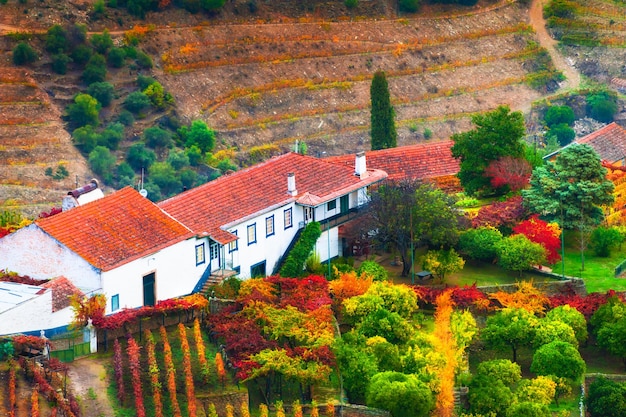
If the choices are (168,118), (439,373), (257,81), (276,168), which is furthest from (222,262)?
(257,81)

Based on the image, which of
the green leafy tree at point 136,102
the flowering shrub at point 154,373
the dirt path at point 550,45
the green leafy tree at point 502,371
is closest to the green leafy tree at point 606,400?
the green leafy tree at point 502,371

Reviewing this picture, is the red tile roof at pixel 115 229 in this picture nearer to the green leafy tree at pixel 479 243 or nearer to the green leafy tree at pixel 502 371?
the green leafy tree at pixel 479 243

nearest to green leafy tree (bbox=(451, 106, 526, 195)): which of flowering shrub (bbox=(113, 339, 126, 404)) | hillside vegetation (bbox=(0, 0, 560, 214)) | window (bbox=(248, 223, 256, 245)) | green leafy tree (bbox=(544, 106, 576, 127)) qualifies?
window (bbox=(248, 223, 256, 245))

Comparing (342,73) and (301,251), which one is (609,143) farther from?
(342,73)

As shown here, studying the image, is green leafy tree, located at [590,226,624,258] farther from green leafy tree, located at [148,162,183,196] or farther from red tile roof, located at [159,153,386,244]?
green leafy tree, located at [148,162,183,196]

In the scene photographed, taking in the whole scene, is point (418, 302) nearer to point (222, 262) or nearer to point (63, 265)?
point (222, 262)

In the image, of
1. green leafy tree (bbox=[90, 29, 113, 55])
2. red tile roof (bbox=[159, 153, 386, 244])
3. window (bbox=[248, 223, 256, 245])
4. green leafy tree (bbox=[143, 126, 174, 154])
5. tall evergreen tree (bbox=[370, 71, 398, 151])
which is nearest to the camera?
red tile roof (bbox=[159, 153, 386, 244])

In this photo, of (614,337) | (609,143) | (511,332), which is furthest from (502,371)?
(609,143)
